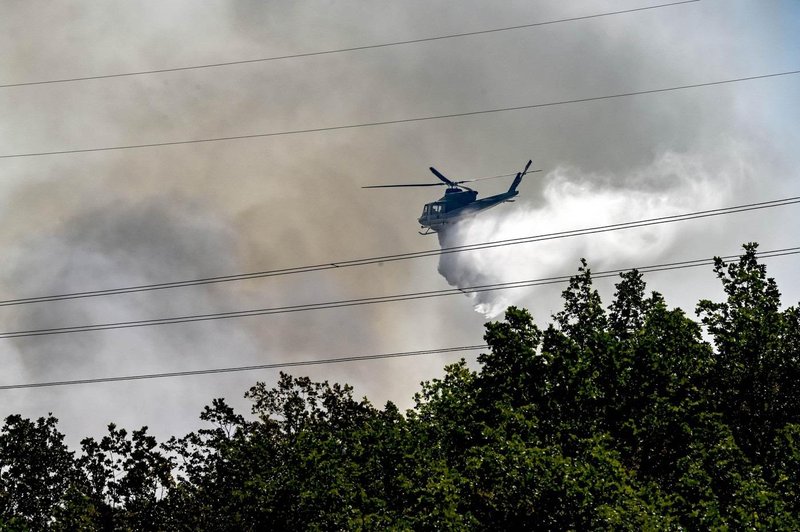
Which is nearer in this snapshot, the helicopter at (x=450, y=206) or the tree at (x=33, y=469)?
the tree at (x=33, y=469)

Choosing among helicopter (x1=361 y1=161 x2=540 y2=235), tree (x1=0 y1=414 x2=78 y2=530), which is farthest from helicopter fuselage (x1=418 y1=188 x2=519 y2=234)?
tree (x1=0 y1=414 x2=78 y2=530)

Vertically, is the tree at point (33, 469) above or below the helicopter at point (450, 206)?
below

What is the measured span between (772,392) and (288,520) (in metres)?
24.0

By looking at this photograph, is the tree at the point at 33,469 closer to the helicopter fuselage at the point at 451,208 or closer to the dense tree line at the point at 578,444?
the dense tree line at the point at 578,444

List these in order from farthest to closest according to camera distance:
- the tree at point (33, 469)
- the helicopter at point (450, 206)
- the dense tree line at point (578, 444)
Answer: the helicopter at point (450, 206) < the tree at point (33, 469) < the dense tree line at point (578, 444)

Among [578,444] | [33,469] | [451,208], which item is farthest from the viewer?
[451,208]

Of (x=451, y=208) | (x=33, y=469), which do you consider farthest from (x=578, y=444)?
(x=451, y=208)

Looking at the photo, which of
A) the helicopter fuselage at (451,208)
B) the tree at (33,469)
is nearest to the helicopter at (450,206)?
the helicopter fuselage at (451,208)

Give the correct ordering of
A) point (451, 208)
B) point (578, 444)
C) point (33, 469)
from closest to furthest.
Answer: point (578, 444) < point (33, 469) < point (451, 208)

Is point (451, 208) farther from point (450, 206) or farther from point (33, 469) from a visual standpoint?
point (33, 469)

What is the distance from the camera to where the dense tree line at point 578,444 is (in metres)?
Result: 36.5

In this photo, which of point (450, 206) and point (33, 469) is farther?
point (450, 206)

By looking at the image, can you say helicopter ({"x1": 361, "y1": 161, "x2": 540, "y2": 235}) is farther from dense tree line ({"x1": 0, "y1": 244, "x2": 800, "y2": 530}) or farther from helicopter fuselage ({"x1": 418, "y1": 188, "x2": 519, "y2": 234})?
dense tree line ({"x1": 0, "y1": 244, "x2": 800, "y2": 530})

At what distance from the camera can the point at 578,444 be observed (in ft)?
132
